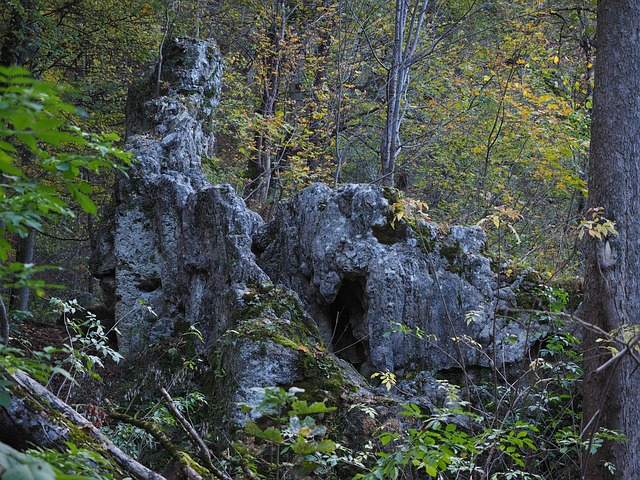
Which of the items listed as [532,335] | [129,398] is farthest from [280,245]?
[532,335]

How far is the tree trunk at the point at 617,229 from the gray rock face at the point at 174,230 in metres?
3.49

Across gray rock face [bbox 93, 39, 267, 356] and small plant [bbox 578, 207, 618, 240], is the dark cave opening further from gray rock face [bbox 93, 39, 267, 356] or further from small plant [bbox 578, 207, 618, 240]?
small plant [bbox 578, 207, 618, 240]

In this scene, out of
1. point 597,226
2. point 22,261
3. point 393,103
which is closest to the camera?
point 597,226

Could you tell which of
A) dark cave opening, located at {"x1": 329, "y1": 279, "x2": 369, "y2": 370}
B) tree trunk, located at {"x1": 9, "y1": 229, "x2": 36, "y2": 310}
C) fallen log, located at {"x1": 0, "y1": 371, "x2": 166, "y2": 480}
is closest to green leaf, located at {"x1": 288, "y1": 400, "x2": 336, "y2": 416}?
fallen log, located at {"x1": 0, "y1": 371, "x2": 166, "y2": 480}

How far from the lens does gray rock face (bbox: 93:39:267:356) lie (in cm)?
724

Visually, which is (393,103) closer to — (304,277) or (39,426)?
(304,277)

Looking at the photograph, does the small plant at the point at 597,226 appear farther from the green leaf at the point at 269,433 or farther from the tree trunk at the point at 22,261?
the tree trunk at the point at 22,261

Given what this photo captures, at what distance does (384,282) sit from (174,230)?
3052 mm

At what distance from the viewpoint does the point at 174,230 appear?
814 cm

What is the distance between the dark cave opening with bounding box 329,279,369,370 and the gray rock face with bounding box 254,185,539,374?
13 millimetres

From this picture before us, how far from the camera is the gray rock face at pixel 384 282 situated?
6.95 meters

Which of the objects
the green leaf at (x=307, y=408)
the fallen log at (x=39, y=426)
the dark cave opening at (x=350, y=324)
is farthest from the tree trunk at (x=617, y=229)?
the fallen log at (x=39, y=426)

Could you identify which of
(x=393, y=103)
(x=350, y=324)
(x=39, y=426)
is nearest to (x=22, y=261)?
(x=350, y=324)

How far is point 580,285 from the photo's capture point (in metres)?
7.52
